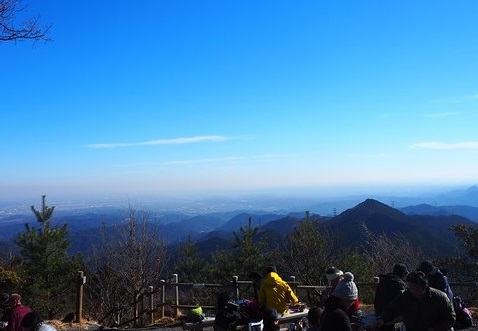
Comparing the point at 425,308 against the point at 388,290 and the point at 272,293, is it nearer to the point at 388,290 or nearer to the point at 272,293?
the point at 388,290

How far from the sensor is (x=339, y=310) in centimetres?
361

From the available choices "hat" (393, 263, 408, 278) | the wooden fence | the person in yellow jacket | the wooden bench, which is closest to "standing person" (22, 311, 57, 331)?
the wooden bench

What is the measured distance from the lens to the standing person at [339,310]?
3551mm

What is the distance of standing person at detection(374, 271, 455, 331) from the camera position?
439 cm

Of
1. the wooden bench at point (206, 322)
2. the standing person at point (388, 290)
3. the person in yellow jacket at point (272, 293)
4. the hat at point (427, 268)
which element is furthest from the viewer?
the wooden bench at point (206, 322)

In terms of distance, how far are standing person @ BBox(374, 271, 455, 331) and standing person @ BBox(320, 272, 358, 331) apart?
0.96m

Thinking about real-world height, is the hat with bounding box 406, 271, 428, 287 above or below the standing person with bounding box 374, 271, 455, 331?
above

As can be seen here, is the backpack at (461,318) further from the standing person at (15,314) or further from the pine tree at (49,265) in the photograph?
the pine tree at (49,265)

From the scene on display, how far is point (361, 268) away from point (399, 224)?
65.1 m

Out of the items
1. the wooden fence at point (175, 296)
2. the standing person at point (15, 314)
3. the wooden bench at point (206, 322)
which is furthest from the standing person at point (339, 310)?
the wooden fence at point (175, 296)

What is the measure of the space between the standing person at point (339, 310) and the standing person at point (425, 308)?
0.96m

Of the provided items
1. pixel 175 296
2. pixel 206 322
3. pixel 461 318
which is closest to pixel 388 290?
pixel 461 318

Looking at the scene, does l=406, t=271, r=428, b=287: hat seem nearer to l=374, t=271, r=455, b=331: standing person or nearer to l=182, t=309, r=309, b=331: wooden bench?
l=374, t=271, r=455, b=331: standing person

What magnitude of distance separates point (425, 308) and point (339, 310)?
4.84 ft
